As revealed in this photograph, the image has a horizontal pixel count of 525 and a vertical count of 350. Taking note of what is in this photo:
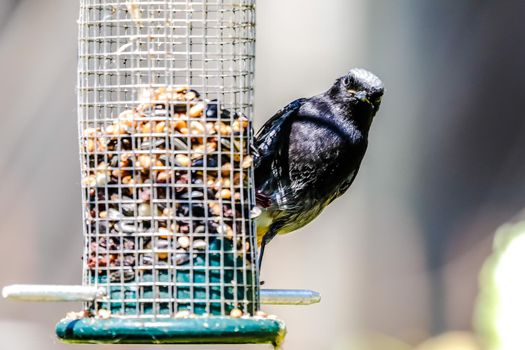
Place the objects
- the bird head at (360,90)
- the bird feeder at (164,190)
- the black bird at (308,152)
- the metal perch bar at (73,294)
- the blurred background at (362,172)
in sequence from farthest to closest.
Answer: the blurred background at (362,172) < the black bird at (308,152) < the bird head at (360,90) < the bird feeder at (164,190) < the metal perch bar at (73,294)

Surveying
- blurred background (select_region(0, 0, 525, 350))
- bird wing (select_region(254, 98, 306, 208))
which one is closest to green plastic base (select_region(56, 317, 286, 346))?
bird wing (select_region(254, 98, 306, 208))

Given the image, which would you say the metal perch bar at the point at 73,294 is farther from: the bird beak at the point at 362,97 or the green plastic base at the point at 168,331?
the bird beak at the point at 362,97

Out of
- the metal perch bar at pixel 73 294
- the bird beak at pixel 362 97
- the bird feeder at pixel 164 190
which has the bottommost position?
the metal perch bar at pixel 73 294

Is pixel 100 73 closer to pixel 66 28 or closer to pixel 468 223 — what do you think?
pixel 66 28

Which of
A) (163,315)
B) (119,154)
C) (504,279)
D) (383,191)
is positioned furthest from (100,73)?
(383,191)

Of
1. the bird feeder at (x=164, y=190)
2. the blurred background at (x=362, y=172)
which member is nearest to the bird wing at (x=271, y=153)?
the bird feeder at (x=164, y=190)

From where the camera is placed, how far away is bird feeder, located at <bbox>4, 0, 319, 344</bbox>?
14.6 feet

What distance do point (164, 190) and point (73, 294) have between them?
574 millimetres

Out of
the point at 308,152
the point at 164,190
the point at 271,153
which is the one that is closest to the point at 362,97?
the point at 308,152

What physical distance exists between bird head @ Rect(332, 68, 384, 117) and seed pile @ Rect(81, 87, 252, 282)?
157 cm

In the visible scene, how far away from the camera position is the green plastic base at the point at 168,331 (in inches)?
165

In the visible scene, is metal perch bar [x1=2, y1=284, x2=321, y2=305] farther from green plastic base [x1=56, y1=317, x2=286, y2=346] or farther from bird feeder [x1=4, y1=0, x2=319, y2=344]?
green plastic base [x1=56, y1=317, x2=286, y2=346]

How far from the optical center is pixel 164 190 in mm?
4566

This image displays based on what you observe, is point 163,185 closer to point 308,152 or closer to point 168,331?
point 168,331
